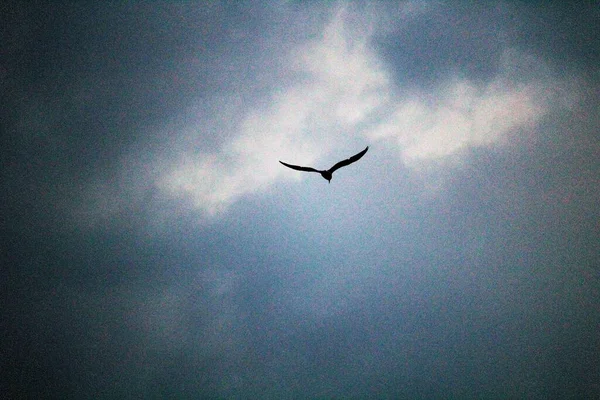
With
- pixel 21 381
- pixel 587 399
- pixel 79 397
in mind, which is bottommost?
pixel 587 399

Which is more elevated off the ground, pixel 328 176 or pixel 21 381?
pixel 21 381

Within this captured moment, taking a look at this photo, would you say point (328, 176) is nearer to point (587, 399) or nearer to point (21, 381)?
point (21, 381)

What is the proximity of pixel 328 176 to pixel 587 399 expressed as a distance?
908ft

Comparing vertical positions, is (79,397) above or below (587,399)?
Answer: above

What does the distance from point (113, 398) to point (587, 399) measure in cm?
29361

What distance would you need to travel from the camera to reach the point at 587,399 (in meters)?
189

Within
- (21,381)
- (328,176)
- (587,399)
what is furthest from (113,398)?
(587,399)

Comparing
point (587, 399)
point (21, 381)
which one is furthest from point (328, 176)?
point (587, 399)

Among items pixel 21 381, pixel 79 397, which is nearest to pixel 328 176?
pixel 79 397

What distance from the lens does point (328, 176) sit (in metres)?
15.0

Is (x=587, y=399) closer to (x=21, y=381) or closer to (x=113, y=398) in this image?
(x=113, y=398)

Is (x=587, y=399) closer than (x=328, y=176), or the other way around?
(x=328, y=176)

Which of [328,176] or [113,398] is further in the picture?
[113,398]

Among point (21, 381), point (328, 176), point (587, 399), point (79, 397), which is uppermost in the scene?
point (21, 381)
